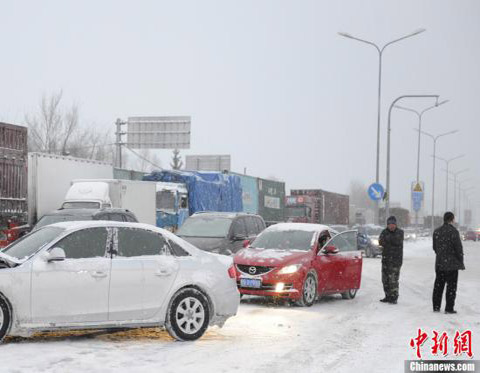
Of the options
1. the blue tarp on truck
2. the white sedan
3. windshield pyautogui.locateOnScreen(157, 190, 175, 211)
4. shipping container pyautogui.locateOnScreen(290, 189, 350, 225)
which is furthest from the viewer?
Result: shipping container pyautogui.locateOnScreen(290, 189, 350, 225)

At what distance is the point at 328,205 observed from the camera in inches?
1959

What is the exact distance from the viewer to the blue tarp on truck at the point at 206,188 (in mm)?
29469

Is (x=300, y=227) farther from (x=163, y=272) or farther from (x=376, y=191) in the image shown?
(x=376, y=191)

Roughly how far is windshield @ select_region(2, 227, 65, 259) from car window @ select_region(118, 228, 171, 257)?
0.76m

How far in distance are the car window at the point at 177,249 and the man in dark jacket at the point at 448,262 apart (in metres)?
5.47

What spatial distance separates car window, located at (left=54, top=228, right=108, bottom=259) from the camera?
927 centimetres

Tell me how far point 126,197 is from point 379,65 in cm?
1661

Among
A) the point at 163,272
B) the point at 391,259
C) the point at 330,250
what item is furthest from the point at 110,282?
the point at 391,259

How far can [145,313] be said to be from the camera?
9.48 metres

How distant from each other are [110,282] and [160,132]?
38.4 meters

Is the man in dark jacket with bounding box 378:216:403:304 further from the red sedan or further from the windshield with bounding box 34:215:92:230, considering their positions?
the windshield with bounding box 34:215:92:230

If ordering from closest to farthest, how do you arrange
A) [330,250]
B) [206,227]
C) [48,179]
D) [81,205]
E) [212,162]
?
[330,250], [206,227], [81,205], [48,179], [212,162]

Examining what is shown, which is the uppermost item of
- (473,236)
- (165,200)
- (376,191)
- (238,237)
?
(376,191)

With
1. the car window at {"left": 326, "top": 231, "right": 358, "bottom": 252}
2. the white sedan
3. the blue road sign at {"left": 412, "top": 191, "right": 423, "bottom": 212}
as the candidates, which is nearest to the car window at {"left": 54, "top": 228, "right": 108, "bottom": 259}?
the white sedan
